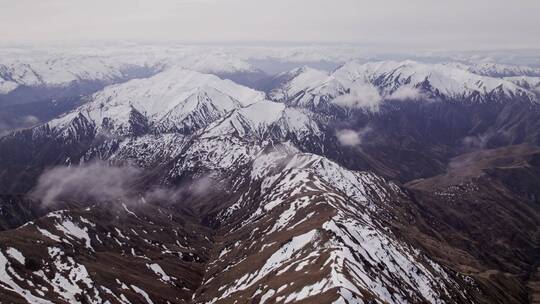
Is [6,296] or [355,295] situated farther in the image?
[6,296]

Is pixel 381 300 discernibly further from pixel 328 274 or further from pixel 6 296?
pixel 6 296

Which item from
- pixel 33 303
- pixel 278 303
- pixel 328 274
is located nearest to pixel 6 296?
pixel 33 303

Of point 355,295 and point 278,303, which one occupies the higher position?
point 355,295

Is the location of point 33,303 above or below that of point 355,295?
below

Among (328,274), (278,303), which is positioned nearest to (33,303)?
(278,303)

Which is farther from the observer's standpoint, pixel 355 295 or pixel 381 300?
pixel 381 300

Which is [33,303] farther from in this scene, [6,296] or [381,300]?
[381,300]

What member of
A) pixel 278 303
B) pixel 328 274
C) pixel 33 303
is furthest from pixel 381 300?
pixel 33 303

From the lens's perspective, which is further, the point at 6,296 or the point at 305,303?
the point at 6,296
